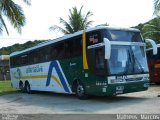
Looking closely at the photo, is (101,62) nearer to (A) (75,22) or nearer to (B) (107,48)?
(B) (107,48)

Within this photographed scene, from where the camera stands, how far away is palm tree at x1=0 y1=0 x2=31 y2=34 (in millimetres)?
20125

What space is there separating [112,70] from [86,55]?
1.82m

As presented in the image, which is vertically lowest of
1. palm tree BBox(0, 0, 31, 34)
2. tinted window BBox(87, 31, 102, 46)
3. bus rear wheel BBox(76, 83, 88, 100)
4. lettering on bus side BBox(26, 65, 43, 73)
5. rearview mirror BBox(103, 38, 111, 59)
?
bus rear wheel BBox(76, 83, 88, 100)

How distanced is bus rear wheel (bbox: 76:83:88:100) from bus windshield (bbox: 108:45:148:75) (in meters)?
2.43

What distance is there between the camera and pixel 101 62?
15.8 metres

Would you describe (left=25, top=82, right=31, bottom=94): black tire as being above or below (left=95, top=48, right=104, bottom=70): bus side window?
below

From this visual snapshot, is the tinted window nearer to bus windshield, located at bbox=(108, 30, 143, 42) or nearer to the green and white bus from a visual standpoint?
the green and white bus

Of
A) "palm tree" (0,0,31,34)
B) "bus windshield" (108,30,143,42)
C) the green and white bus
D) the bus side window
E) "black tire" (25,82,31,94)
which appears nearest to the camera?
the green and white bus

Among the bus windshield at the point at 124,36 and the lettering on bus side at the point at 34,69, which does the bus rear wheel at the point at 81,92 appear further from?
the lettering on bus side at the point at 34,69

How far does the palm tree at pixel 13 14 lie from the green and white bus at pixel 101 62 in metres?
2.40

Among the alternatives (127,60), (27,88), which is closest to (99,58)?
(127,60)

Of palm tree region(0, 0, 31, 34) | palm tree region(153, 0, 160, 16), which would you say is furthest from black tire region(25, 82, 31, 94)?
palm tree region(153, 0, 160, 16)

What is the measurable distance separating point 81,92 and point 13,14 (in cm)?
629

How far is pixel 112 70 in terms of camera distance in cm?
1540
